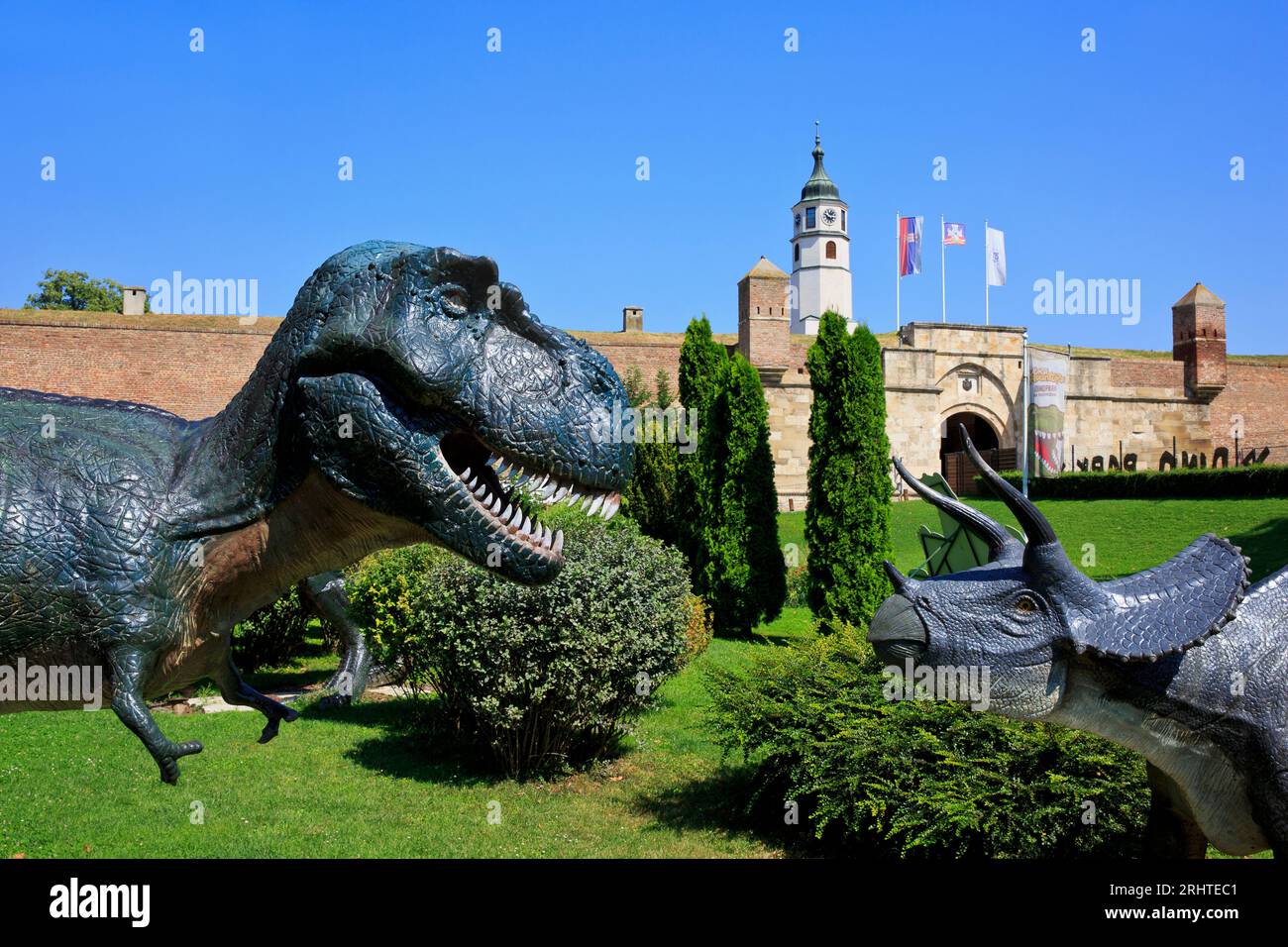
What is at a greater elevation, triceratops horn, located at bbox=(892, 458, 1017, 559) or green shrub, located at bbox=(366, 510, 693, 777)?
triceratops horn, located at bbox=(892, 458, 1017, 559)

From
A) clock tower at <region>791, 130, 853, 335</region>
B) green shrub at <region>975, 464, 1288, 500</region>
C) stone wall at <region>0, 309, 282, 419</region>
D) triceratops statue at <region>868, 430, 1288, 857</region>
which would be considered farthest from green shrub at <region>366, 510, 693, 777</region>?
clock tower at <region>791, 130, 853, 335</region>

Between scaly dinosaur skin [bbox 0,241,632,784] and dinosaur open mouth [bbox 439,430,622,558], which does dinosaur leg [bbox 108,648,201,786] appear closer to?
scaly dinosaur skin [bbox 0,241,632,784]

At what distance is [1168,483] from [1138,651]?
25846 millimetres

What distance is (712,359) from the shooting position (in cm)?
1795

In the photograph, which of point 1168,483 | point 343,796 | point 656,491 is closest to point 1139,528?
point 1168,483

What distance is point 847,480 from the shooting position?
621 inches

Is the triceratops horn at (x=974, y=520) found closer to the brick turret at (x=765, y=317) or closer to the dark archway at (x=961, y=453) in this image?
the brick turret at (x=765, y=317)

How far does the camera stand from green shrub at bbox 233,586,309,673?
12727 mm

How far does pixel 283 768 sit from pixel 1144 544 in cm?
1698

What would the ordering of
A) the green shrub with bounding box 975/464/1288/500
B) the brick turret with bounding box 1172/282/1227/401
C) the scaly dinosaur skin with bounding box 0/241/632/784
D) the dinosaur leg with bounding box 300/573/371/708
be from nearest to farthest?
the scaly dinosaur skin with bounding box 0/241/632/784 < the dinosaur leg with bounding box 300/573/371/708 < the green shrub with bounding box 975/464/1288/500 < the brick turret with bounding box 1172/282/1227/401

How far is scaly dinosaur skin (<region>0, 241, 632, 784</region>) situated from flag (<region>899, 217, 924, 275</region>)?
4141cm

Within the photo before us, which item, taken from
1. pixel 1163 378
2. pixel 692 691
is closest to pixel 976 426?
pixel 1163 378
